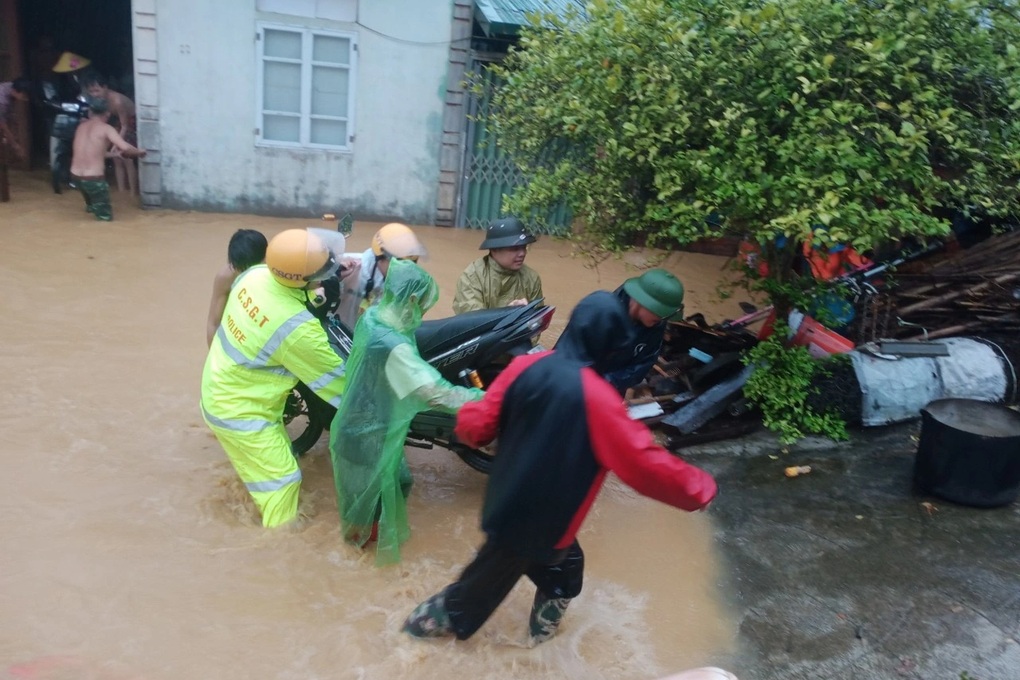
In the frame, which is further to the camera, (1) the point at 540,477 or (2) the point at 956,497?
(2) the point at 956,497

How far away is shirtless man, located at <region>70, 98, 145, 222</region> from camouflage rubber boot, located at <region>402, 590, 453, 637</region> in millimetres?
7632

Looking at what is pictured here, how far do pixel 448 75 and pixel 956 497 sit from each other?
7.46 metres

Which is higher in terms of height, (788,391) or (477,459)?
(788,391)

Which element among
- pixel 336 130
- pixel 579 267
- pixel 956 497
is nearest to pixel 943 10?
pixel 956 497

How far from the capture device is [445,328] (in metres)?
4.29

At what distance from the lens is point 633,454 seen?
Answer: 2.62 m

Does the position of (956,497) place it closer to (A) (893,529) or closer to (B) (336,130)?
(A) (893,529)

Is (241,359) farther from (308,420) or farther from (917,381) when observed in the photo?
(917,381)

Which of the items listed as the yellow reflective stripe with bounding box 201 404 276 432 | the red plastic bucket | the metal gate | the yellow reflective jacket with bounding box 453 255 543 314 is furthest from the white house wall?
the yellow reflective stripe with bounding box 201 404 276 432

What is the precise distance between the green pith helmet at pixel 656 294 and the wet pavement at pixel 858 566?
60.5 inches

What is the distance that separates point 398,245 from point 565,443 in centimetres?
216

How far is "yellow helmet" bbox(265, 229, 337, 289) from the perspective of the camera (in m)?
3.66

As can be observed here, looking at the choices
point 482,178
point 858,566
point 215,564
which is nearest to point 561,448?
point 215,564

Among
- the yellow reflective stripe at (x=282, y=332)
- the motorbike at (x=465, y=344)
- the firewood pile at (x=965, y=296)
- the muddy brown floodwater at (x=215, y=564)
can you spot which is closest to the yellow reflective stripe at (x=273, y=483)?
the muddy brown floodwater at (x=215, y=564)
